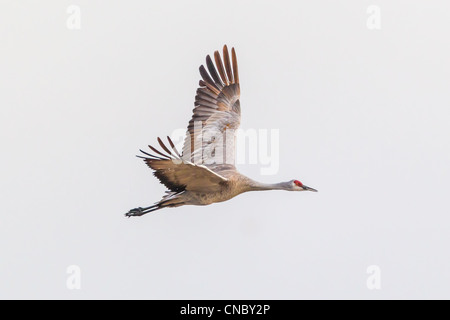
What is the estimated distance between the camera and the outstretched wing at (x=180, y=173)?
1482 centimetres

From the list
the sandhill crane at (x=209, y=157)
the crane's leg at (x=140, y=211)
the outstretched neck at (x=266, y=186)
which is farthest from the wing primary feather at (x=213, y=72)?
the crane's leg at (x=140, y=211)

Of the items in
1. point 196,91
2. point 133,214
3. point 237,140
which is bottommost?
point 133,214

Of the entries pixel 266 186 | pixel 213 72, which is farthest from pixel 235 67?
pixel 266 186

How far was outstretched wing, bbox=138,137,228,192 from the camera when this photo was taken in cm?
1482

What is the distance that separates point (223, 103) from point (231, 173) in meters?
2.27

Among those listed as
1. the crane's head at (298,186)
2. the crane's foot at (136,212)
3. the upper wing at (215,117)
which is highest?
the upper wing at (215,117)

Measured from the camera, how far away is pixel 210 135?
18.0m

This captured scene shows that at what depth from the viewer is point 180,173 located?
50.9ft

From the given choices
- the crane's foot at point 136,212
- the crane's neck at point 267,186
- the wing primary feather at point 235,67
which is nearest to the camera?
the crane's neck at point 267,186

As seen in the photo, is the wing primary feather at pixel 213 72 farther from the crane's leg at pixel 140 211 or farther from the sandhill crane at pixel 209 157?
the crane's leg at pixel 140 211

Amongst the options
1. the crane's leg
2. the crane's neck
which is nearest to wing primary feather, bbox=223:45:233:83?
the crane's neck

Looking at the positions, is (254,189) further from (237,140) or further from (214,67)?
(214,67)

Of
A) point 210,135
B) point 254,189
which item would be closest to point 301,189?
point 254,189

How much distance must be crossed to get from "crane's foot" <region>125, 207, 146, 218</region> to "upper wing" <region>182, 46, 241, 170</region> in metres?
1.39
